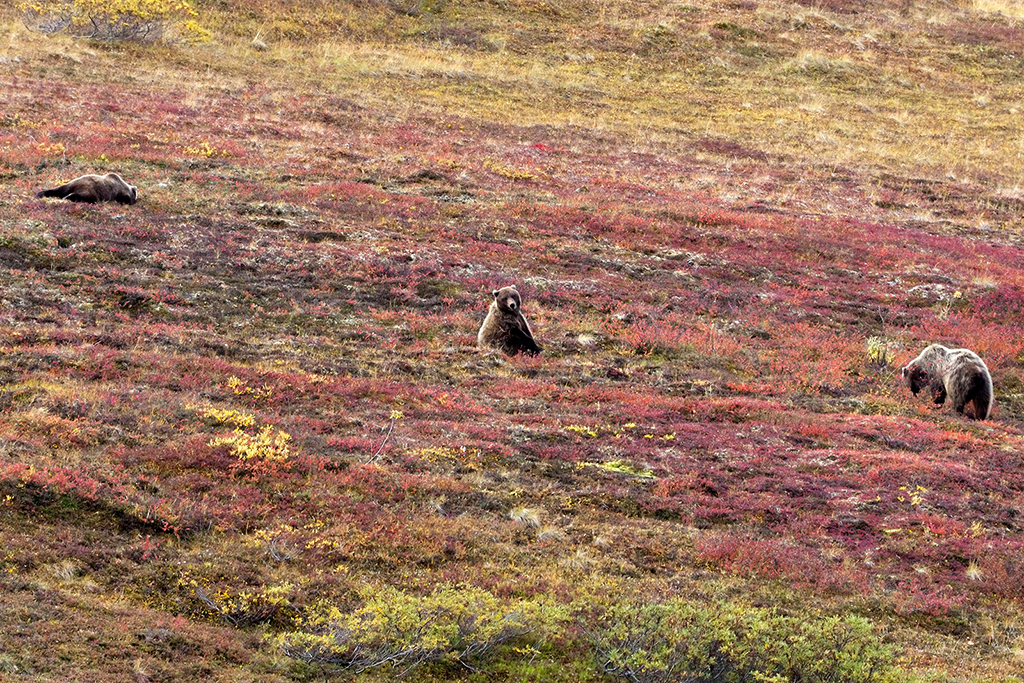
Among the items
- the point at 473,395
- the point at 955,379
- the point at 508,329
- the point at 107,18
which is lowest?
the point at 473,395

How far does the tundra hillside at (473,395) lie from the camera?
25.9 ft

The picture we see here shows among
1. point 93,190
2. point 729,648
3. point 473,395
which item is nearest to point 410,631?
point 729,648

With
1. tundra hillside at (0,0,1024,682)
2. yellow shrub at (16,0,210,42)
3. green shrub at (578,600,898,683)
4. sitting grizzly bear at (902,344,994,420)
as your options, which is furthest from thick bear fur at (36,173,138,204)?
yellow shrub at (16,0,210,42)

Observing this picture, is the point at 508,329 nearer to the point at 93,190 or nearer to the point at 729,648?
the point at 729,648

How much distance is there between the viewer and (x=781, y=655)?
25.4 ft

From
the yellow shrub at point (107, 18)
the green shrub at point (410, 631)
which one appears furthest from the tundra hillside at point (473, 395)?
the yellow shrub at point (107, 18)

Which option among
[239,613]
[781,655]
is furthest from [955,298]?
[239,613]

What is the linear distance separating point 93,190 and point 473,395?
1330 cm

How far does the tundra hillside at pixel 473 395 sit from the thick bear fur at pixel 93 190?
56cm

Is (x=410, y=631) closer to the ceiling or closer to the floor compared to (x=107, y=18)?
closer to the floor

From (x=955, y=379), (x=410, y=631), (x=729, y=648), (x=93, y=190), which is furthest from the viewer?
(x=93, y=190)

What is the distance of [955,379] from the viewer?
1720 centimetres

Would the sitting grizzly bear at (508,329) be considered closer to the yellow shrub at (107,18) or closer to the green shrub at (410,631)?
the green shrub at (410,631)

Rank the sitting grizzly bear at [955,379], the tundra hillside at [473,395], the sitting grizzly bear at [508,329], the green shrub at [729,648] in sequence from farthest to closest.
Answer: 1. the sitting grizzly bear at [508,329]
2. the sitting grizzly bear at [955,379]
3. the tundra hillside at [473,395]
4. the green shrub at [729,648]
